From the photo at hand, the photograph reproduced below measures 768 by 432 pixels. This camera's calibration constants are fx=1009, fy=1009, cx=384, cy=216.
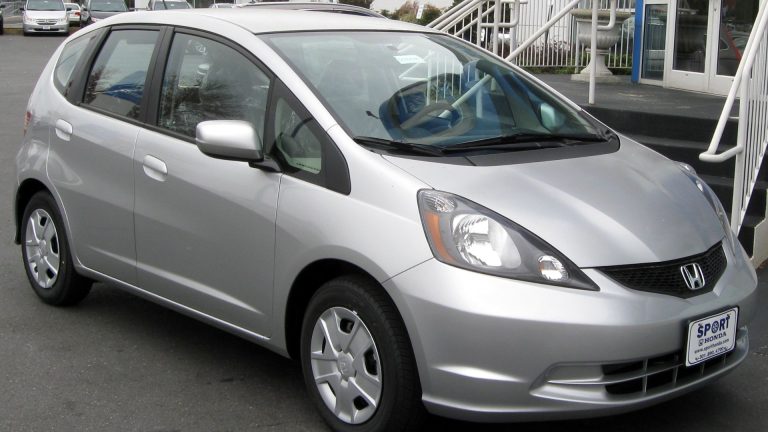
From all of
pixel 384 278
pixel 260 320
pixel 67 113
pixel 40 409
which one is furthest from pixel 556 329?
pixel 67 113

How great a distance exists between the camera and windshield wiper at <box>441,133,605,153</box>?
14.3 feet

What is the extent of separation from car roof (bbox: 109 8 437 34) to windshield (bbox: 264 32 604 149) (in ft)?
0.26

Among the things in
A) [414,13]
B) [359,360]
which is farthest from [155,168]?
[414,13]

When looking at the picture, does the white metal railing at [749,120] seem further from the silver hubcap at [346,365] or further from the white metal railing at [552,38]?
the white metal railing at [552,38]

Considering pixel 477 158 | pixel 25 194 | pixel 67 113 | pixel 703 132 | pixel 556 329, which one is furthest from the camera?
pixel 703 132

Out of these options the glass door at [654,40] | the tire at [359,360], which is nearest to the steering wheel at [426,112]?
the tire at [359,360]

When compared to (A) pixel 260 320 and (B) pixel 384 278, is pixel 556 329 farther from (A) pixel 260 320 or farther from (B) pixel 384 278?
(A) pixel 260 320

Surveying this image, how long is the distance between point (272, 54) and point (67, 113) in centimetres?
167

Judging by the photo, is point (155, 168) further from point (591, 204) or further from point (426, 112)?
point (591, 204)

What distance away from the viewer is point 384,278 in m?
3.78

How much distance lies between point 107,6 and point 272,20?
3232 cm

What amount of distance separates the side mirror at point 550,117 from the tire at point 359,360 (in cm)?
A: 146

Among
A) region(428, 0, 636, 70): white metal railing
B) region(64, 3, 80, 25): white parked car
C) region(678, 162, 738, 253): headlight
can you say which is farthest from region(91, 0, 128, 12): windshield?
region(678, 162, 738, 253): headlight

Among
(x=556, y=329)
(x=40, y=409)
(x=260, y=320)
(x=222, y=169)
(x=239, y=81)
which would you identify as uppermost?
(x=239, y=81)
